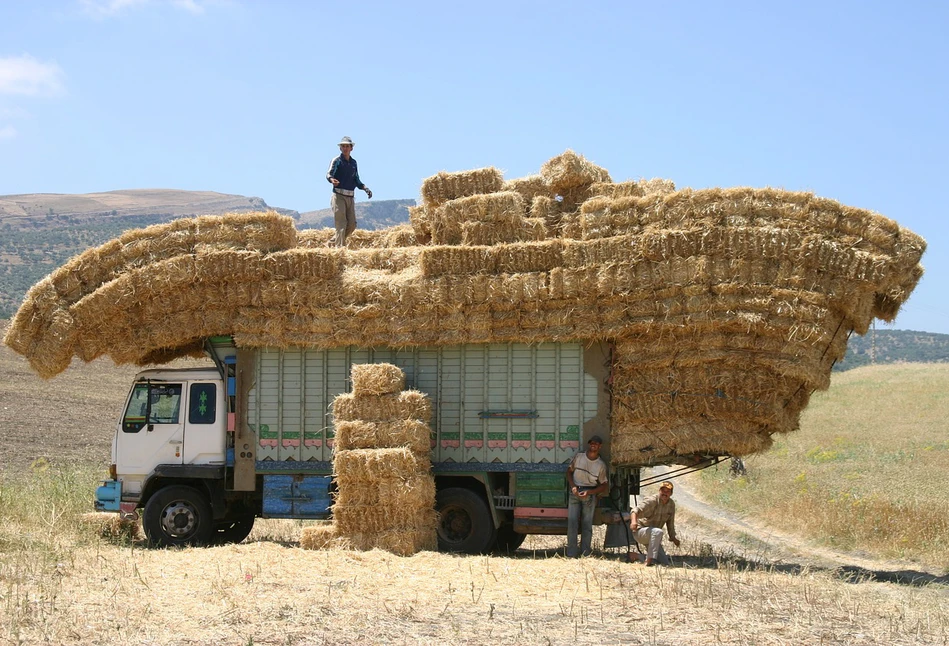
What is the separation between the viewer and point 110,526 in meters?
16.7

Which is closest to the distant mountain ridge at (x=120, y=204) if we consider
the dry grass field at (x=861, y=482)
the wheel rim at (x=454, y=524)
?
the dry grass field at (x=861, y=482)

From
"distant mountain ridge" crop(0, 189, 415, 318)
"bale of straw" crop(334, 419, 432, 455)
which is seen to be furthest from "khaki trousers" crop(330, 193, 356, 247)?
"distant mountain ridge" crop(0, 189, 415, 318)

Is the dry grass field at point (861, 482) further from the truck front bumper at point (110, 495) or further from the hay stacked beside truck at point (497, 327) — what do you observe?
the truck front bumper at point (110, 495)

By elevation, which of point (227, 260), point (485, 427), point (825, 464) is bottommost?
point (825, 464)

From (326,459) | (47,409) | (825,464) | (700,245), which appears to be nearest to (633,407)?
(700,245)

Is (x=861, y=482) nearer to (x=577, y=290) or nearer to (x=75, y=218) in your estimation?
(x=577, y=290)

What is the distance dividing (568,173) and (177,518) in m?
7.98

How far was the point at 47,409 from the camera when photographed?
3462 cm

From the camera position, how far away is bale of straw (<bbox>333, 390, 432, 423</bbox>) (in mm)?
14906

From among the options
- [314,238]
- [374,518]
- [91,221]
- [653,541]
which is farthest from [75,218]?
[653,541]

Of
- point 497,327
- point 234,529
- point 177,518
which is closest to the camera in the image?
point 497,327

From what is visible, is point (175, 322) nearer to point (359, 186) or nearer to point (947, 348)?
point (359, 186)

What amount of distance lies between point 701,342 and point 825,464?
15.1 metres

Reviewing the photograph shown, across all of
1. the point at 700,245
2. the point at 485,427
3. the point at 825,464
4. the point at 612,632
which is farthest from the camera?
the point at 825,464
